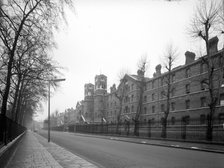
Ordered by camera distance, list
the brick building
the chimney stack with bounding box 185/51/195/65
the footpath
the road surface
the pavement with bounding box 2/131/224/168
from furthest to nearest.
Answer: the chimney stack with bounding box 185/51/195/65 → the brick building → the road surface → the pavement with bounding box 2/131/224/168 → the footpath

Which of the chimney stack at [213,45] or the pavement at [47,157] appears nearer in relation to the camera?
the pavement at [47,157]

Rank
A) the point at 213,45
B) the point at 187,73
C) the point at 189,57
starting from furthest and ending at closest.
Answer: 1. the point at 189,57
2. the point at 187,73
3. the point at 213,45

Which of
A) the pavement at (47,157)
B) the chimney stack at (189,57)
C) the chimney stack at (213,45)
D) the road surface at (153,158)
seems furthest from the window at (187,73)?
the road surface at (153,158)

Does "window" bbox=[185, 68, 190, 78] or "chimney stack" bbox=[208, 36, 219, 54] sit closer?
"chimney stack" bbox=[208, 36, 219, 54]

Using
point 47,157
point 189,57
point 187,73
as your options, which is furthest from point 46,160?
point 189,57

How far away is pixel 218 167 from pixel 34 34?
10194mm

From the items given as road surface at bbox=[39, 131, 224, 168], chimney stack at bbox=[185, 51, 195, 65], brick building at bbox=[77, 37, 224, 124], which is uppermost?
chimney stack at bbox=[185, 51, 195, 65]

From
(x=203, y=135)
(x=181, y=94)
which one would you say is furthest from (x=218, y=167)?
(x=181, y=94)

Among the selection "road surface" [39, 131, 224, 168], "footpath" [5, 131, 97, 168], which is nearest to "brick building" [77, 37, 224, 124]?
"road surface" [39, 131, 224, 168]

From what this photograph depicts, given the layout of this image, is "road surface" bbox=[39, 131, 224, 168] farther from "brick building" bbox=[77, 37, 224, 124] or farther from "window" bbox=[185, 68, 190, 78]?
"window" bbox=[185, 68, 190, 78]

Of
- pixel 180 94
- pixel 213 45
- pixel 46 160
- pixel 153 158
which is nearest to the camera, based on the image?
pixel 46 160

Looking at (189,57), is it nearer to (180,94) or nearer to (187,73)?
(187,73)

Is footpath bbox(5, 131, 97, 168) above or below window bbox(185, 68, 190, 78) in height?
below

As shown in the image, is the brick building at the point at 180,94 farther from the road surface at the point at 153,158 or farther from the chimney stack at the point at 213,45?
the road surface at the point at 153,158
